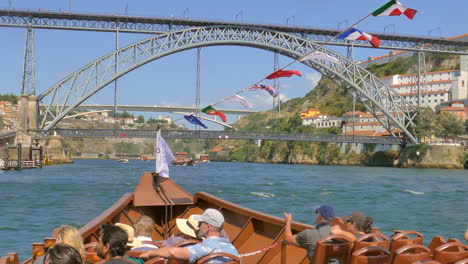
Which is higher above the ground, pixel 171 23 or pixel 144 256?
pixel 171 23

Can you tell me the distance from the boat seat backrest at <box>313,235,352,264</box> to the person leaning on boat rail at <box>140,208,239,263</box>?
969 mm

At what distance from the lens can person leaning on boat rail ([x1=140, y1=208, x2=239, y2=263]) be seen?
4.24 m

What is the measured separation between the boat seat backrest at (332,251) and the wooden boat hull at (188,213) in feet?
5.19

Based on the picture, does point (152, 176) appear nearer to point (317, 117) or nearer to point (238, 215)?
point (238, 215)

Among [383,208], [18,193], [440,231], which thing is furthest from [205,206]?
[18,193]

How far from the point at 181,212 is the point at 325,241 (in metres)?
4.99

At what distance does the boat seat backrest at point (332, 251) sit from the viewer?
16.7 feet

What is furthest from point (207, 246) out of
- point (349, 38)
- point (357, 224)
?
point (349, 38)

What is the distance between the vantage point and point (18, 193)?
26.9 m

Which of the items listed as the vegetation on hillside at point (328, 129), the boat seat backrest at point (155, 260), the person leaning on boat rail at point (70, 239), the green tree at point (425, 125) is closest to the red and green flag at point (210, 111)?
the boat seat backrest at point (155, 260)

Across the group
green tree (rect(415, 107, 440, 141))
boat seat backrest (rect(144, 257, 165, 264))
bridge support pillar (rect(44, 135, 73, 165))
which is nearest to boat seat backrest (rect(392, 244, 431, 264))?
boat seat backrest (rect(144, 257, 165, 264))

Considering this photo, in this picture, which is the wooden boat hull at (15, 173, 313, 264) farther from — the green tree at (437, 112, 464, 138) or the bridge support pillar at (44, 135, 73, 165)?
the green tree at (437, 112, 464, 138)

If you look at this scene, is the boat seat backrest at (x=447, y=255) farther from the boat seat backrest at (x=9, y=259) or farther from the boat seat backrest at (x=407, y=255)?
the boat seat backrest at (x=9, y=259)

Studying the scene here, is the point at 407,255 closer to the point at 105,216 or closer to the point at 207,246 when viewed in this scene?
the point at 207,246
